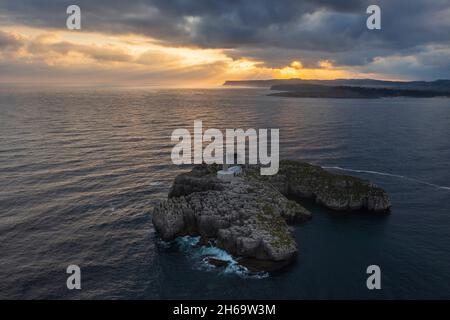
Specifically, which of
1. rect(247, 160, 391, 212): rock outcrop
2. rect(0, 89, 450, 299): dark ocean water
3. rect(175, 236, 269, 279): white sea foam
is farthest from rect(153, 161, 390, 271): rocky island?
rect(0, 89, 450, 299): dark ocean water

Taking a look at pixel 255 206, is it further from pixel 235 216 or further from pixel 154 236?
pixel 154 236

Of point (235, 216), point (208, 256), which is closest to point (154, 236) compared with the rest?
point (208, 256)

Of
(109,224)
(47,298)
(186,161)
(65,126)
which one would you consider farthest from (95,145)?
(47,298)

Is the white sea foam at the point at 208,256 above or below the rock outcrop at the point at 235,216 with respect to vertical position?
below

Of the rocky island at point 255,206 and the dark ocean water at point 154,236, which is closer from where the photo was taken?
the dark ocean water at point 154,236

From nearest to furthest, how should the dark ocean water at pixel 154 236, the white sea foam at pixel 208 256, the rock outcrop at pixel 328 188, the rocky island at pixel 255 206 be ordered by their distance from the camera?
the dark ocean water at pixel 154 236
the white sea foam at pixel 208 256
the rocky island at pixel 255 206
the rock outcrop at pixel 328 188

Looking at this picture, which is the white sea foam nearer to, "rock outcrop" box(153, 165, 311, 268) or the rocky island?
the rocky island

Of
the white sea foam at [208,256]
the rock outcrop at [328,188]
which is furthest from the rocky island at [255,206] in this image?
the white sea foam at [208,256]

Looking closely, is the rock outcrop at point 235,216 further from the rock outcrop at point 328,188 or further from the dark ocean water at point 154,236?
the rock outcrop at point 328,188
